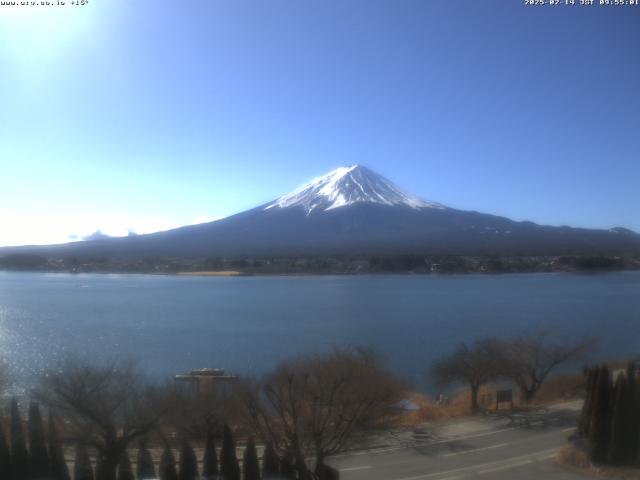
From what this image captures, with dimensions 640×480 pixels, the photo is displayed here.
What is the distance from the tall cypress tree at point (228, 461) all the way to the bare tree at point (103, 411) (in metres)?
0.57

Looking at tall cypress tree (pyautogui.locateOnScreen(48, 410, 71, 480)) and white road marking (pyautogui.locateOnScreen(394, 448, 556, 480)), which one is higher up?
tall cypress tree (pyautogui.locateOnScreen(48, 410, 71, 480))

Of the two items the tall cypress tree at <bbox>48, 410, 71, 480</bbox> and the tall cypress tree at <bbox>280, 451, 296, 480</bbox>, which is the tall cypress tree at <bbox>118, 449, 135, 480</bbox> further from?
the tall cypress tree at <bbox>280, 451, 296, 480</bbox>

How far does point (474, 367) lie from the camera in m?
7.65

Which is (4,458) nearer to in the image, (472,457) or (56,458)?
(56,458)

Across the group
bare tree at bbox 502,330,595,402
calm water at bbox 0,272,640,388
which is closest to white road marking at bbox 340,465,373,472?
bare tree at bbox 502,330,595,402

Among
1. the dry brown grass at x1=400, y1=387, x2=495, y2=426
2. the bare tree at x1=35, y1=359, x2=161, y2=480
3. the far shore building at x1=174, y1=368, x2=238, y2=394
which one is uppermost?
the bare tree at x1=35, y1=359, x2=161, y2=480

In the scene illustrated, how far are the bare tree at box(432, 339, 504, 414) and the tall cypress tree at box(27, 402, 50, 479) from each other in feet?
16.0

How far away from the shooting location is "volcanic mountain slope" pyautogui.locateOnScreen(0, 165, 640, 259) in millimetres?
45000

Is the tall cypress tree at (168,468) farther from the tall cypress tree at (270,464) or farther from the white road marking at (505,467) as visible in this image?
the white road marking at (505,467)

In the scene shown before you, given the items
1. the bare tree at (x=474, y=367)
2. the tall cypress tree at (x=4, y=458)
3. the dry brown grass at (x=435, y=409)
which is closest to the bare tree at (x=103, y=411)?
the tall cypress tree at (x=4, y=458)

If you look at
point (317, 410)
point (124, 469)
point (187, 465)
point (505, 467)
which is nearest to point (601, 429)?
point (505, 467)

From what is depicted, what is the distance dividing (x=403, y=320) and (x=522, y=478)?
12073 millimetres

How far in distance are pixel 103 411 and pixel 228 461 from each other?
98cm

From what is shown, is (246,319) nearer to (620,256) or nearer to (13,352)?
(13,352)
